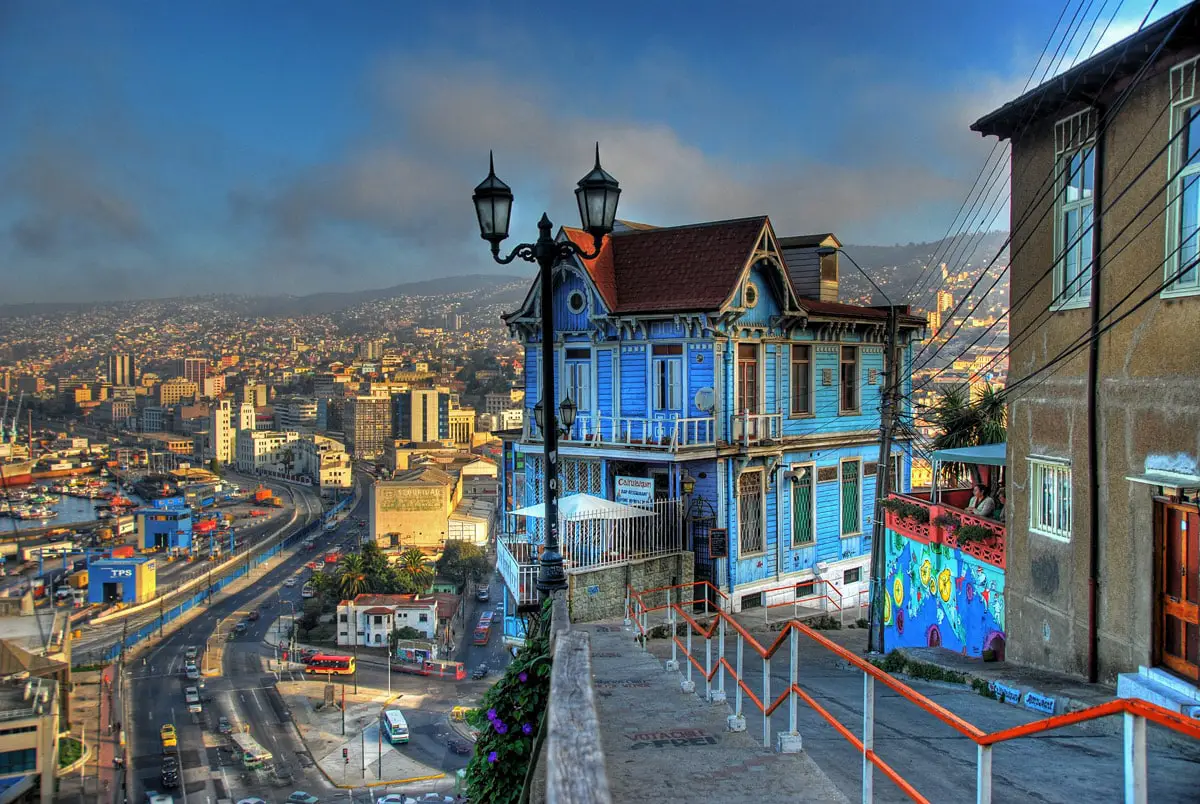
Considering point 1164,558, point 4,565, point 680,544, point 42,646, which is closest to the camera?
point 1164,558

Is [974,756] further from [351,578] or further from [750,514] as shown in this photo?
[351,578]

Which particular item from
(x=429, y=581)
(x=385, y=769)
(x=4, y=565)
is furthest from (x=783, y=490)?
(x=4, y=565)

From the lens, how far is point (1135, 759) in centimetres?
310

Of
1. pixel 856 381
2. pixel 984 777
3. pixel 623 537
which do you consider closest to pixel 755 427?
pixel 623 537

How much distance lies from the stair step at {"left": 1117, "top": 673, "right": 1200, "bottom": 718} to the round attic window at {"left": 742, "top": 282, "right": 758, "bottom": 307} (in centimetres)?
1104

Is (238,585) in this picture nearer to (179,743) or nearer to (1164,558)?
(179,743)

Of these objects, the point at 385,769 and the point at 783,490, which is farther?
the point at 385,769

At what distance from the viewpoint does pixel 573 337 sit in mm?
19859

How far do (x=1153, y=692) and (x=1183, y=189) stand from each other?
435 centimetres

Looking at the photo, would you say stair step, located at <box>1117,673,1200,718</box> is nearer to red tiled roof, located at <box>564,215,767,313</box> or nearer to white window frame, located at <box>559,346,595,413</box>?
red tiled roof, located at <box>564,215,767,313</box>

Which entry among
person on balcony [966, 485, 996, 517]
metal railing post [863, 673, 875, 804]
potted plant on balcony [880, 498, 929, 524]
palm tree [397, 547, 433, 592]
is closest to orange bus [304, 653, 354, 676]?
palm tree [397, 547, 433, 592]

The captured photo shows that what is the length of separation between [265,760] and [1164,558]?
7101 centimetres

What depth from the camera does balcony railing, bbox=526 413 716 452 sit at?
18087 millimetres

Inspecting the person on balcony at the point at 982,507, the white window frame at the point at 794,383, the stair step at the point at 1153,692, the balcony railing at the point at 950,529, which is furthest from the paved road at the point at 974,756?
the white window frame at the point at 794,383
